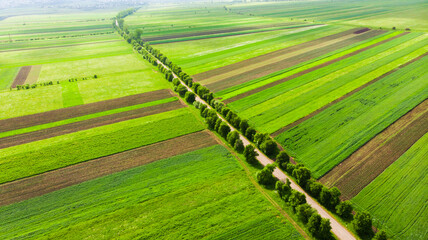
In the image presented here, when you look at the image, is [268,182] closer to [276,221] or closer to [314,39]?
[276,221]

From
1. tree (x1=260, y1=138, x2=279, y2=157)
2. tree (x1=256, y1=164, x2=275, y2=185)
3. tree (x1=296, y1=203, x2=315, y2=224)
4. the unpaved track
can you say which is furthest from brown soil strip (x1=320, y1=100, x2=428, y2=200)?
tree (x1=260, y1=138, x2=279, y2=157)

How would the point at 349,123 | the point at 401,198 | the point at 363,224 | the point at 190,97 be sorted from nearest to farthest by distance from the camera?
the point at 363,224
the point at 401,198
the point at 349,123
the point at 190,97

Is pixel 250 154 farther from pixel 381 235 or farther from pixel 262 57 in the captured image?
pixel 262 57

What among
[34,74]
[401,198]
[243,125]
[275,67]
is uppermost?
[275,67]

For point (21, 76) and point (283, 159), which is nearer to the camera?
point (283, 159)

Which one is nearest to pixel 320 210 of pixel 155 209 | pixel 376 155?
pixel 376 155

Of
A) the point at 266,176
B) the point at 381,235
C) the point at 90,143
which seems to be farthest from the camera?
the point at 90,143

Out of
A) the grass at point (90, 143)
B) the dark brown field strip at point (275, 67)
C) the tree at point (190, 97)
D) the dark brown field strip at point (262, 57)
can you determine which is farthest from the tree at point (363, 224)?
the dark brown field strip at point (262, 57)
